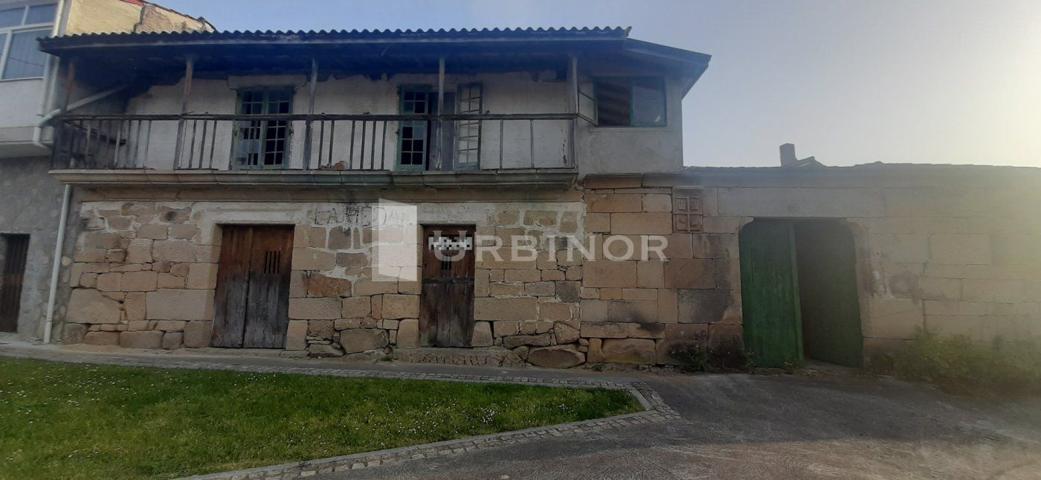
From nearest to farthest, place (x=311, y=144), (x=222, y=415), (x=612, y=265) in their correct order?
1. (x=222, y=415)
2. (x=612, y=265)
3. (x=311, y=144)

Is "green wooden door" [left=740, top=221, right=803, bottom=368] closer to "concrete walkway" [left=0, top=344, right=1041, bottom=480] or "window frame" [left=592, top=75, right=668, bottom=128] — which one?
"concrete walkway" [left=0, top=344, right=1041, bottom=480]

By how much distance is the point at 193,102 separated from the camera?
7.91m

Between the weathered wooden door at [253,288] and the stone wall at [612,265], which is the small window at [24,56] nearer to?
the stone wall at [612,265]

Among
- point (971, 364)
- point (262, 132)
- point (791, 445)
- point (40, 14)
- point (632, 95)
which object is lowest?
point (791, 445)

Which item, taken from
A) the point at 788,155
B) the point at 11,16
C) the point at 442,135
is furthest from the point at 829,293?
the point at 11,16

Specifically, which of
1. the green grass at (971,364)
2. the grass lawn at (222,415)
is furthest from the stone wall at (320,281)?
the green grass at (971,364)

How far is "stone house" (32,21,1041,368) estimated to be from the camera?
21.3ft

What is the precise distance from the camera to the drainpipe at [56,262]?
7008 mm

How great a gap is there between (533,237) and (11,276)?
30.1ft

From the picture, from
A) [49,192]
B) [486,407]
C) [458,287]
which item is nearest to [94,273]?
[49,192]

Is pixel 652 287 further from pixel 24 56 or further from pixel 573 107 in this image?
pixel 24 56

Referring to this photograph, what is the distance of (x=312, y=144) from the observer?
7.61 m

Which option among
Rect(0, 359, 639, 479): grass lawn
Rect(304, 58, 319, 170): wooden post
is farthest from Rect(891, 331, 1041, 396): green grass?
Rect(304, 58, 319, 170): wooden post

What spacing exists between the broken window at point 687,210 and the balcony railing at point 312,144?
6.21ft
